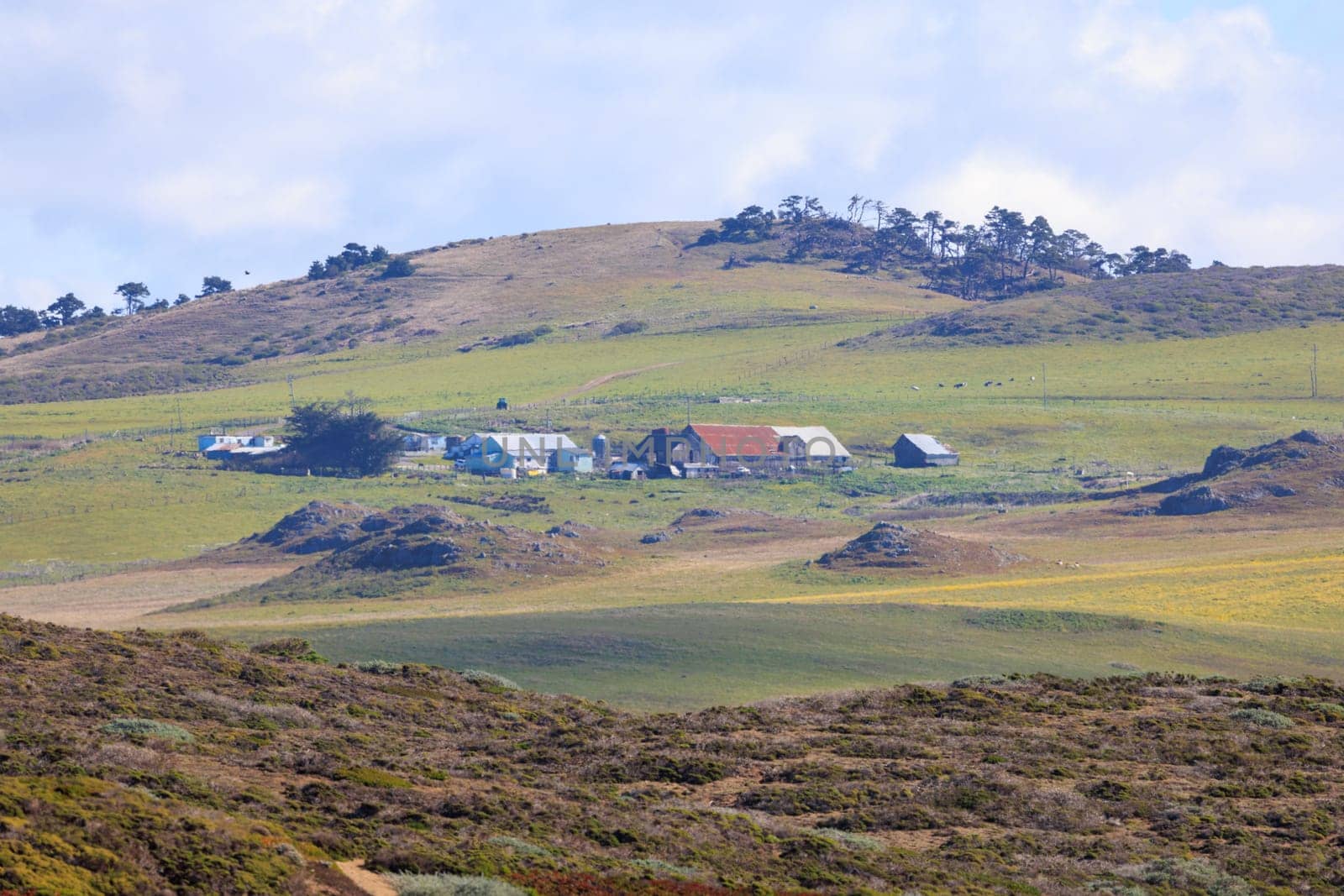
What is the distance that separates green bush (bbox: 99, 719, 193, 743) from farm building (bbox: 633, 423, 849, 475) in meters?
83.5

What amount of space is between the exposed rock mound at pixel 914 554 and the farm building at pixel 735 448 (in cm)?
3844

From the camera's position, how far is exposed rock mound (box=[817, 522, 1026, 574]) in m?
65.9

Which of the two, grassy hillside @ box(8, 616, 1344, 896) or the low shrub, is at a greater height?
the low shrub

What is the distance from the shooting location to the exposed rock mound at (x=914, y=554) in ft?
216

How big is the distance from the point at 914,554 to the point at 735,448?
4185 cm

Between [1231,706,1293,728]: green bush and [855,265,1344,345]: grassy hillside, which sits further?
[855,265,1344,345]: grassy hillside

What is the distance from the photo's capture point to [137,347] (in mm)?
194625

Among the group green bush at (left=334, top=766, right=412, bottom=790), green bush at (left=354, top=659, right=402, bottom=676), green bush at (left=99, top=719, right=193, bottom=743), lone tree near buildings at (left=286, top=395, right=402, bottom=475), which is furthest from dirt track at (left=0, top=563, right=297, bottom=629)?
green bush at (left=334, top=766, right=412, bottom=790)

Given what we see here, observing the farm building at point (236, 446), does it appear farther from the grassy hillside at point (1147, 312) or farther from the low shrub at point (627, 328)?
the grassy hillside at point (1147, 312)

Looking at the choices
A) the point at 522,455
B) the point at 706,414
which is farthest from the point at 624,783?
the point at 706,414

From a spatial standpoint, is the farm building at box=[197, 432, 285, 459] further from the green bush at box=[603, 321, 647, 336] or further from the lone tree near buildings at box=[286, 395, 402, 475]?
the green bush at box=[603, 321, 647, 336]

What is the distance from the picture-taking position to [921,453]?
108m

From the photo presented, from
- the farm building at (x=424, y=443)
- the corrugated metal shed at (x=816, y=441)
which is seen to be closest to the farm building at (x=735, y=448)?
the corrugated metal shed at (x=816, y=441)

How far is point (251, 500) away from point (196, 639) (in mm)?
64474
